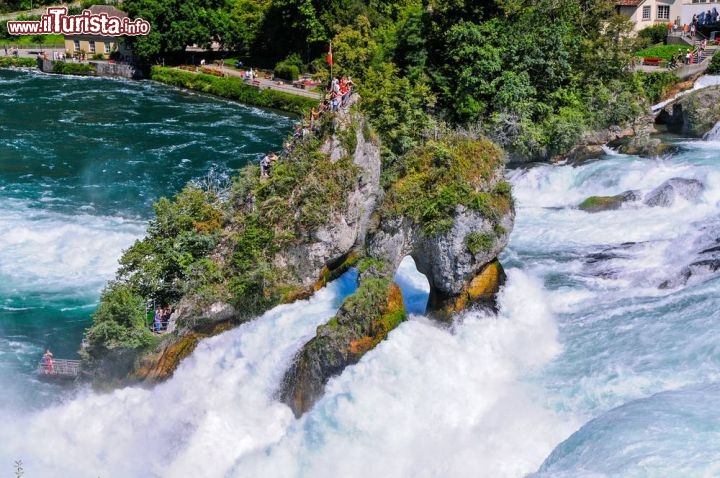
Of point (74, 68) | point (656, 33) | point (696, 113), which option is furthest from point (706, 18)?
point (74, 68)

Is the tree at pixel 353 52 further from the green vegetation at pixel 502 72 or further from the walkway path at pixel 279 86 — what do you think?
the walkway path at pixel 279 86

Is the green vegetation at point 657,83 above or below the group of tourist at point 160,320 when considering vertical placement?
above

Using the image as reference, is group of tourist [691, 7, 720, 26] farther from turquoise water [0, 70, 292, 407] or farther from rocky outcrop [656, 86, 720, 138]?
turquoise water [0, 70, 292, 407]

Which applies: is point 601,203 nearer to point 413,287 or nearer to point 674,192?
point 674,192

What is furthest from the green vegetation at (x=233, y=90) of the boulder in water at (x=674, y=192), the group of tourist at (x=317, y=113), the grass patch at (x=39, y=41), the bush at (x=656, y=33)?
the boulder in water at (x=674, y=192)

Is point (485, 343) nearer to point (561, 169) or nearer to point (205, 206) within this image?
point (205, 206)

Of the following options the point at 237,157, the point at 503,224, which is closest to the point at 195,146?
the point at 237,157
